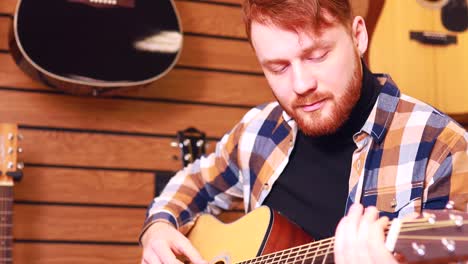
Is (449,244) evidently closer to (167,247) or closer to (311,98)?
(311,98)

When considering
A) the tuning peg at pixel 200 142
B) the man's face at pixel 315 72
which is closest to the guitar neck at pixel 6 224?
the tuning peg at pixel 200 142

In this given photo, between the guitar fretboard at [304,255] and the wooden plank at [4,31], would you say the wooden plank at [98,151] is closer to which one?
the wooden plank at [4,31]

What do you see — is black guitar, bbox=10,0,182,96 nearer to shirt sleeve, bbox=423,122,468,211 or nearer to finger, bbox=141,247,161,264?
finger, bbox=141,247,161,264

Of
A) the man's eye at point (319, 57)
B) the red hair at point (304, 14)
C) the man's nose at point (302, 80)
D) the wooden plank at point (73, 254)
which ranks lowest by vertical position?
the wooden plank at point (73, 254)

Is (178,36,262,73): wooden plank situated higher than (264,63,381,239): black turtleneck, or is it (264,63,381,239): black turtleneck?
(264,63,381,239): black turtleneck

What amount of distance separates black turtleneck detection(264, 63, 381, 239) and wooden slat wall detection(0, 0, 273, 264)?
3.79ft

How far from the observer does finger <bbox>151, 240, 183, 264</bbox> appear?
2.09 meters

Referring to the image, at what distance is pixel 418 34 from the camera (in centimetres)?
320

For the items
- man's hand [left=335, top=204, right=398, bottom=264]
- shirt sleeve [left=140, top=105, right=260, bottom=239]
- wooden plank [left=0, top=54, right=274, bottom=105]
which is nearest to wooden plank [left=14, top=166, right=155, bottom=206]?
wooden plank [left=0, top=54, right=274, bottom=105]

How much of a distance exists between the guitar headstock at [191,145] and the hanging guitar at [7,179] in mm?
598

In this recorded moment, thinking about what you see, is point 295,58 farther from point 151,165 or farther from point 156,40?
point 151,165

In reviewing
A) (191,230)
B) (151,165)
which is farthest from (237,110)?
(191,230)

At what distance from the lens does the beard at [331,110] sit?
180cm

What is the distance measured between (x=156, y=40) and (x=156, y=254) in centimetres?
124
